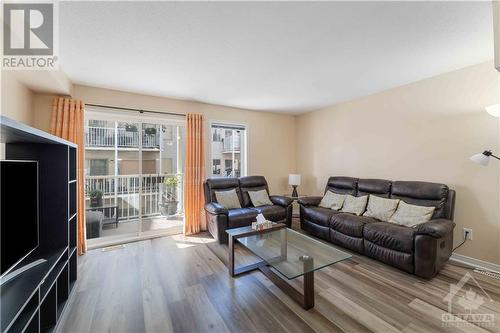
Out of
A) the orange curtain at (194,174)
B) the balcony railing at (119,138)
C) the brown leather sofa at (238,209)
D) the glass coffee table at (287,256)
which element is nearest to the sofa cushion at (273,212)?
the brown leather sofa at (238,209)

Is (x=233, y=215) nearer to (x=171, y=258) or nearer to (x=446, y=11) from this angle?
(x=171, y=258)

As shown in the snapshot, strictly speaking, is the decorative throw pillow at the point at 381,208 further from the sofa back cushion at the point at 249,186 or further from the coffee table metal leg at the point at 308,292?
the sofa back cushion at the point at 249,186

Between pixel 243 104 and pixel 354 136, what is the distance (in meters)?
2.20

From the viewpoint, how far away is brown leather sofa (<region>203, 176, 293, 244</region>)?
3.29 m

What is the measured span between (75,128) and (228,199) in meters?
2.51

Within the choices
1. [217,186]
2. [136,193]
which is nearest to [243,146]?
[217,186]

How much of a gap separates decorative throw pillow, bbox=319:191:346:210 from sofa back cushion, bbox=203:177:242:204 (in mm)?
1530

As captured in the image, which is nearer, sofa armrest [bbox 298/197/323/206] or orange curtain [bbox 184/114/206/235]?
sofa armrest [bbox 298/197/323/206]

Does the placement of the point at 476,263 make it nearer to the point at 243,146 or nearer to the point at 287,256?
the point at 287,256

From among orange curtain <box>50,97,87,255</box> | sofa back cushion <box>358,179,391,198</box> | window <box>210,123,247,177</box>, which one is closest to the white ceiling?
orange curtain <box>50,97,87,255</box>

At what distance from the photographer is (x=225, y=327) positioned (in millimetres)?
1649

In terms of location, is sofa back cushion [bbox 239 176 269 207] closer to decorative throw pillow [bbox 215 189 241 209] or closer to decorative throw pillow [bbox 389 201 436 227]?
decorative throw pillow [bbox 215 189 241 209]

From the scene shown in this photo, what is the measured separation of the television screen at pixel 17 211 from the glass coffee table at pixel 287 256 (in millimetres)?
1703

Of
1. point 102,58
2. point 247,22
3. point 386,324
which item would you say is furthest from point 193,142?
point 386,324
